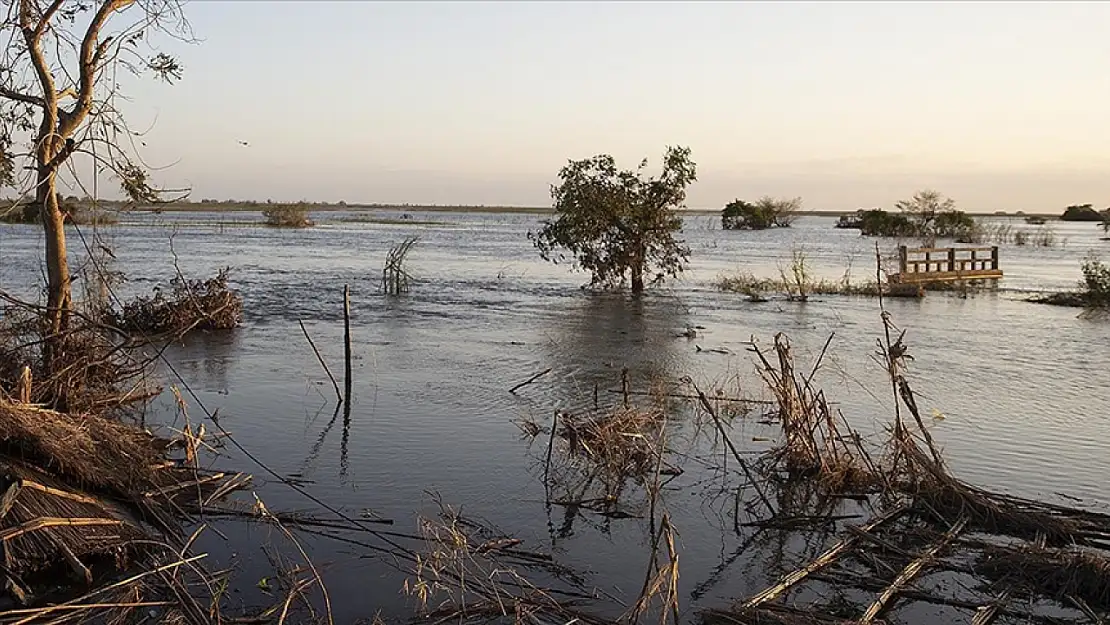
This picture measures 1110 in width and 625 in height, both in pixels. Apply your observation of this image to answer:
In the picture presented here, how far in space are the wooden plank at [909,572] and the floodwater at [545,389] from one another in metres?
1.07

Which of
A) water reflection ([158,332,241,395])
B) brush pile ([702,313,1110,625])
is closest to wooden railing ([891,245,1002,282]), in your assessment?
water reflection ([158,332,241,395])

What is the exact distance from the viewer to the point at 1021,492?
10.1 meters

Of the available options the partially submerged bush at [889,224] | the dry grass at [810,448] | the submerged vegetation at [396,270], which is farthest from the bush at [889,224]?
the dry grass at [810,448]

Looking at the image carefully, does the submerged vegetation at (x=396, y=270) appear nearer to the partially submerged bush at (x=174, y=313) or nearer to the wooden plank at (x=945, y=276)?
the partially submerged bush at (x=174, y=313)

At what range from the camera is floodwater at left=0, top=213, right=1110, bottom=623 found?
28.3 ft

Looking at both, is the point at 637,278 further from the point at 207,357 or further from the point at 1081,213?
the point at 1081,213

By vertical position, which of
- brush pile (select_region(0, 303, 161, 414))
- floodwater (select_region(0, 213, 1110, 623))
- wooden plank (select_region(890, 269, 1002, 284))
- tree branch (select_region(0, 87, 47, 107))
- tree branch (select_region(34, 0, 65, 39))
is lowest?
floodwater (select_region(0, 213, 1110, 623))

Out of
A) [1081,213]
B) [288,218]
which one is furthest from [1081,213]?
[288,218]

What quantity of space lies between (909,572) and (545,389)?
8302mm

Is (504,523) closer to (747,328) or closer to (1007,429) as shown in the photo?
(1007,429)

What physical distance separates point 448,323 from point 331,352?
549 centimetres

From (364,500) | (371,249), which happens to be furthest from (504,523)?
(371,249)

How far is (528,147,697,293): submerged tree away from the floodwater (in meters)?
1.41

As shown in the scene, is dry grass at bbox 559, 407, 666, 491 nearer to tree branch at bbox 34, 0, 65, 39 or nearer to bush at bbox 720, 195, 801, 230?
tree branch at bbox 34, 0, 65, 39
